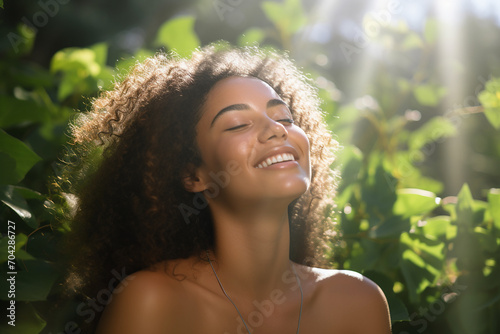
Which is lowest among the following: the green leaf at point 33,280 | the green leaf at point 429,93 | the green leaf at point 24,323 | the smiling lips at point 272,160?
the green leaf at point 429,93

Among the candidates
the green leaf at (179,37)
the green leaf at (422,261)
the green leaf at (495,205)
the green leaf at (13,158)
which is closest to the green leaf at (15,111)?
the green leaf at (13,158)

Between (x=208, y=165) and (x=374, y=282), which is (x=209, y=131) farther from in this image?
(x=374, y=282)

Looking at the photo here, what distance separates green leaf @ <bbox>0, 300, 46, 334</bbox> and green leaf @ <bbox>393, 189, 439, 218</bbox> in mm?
721

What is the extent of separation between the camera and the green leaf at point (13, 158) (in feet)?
2.73

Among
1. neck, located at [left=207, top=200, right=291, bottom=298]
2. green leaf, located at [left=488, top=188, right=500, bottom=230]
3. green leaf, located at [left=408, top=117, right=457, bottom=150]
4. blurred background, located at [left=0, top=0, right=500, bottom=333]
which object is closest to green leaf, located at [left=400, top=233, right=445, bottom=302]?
blurred background, located at [left=0, top=0, right=500, bottom=333]

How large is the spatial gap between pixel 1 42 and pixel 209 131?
74cm

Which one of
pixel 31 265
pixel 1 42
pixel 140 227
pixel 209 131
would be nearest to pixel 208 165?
pixel 209 131

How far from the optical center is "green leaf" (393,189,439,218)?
106 centimetres

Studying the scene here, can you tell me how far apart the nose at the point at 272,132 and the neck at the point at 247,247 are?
14cm

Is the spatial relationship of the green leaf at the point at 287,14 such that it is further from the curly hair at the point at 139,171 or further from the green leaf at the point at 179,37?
the curly hair at the point at 139,171

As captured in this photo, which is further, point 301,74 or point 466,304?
point 301,74

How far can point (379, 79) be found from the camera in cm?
162

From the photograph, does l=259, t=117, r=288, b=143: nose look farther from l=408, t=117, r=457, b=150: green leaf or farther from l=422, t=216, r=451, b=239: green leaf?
l=408, t=117, r=457, b=150: green leaf

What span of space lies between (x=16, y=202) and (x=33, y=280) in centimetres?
13
